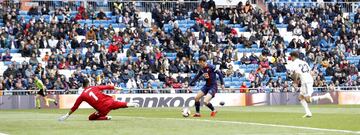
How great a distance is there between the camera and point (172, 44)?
50188 millimetres

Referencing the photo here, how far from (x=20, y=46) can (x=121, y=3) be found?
890 cm

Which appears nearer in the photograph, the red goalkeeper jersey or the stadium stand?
the red goalkeeper jersey

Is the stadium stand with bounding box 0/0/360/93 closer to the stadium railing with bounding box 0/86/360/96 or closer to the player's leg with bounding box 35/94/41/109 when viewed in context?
the stadium railing with bounding box 0/86/360/96

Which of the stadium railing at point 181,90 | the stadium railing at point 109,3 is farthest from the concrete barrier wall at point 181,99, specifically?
the stadium railing at point 109,3

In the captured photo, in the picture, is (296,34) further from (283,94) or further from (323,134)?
(323,134)

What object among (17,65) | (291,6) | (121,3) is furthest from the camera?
(291,6)

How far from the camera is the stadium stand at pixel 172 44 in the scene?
4575cm

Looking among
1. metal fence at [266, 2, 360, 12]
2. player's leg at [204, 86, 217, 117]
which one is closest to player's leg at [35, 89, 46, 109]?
player's leg at [204, 86, 217, 117]

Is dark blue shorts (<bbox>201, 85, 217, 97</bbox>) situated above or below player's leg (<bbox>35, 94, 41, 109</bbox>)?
above

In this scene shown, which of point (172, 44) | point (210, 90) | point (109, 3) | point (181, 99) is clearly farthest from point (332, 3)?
point (210, 90)

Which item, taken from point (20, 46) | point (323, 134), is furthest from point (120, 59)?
point (323, 134)

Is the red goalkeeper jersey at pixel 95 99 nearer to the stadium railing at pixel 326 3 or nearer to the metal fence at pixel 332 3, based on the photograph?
the stadium railing at pixel 326 3

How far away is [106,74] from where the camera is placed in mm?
45781

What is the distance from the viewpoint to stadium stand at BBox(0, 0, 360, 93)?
4575 centimetres
